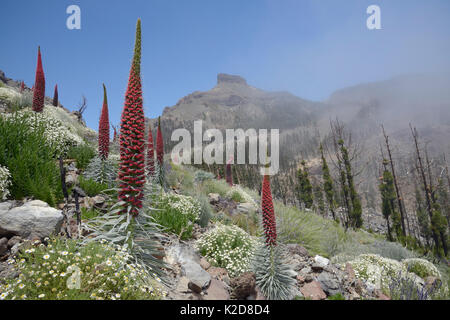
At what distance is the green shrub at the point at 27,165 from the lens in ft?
13.6

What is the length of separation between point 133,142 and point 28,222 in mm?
1994

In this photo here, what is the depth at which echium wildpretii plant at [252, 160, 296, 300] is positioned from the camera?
3494mm

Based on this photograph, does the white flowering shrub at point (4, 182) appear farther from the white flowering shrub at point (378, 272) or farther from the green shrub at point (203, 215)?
the white flowering shrub at point (378, 272)

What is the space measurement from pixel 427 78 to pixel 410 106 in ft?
189

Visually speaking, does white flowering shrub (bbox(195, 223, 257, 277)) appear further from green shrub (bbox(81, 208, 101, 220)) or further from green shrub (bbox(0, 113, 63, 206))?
green shrub (bbox(0, 113, 63, 206))

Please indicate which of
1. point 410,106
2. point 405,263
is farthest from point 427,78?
point 405,263

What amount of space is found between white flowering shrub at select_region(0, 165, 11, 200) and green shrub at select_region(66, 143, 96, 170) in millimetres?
2571

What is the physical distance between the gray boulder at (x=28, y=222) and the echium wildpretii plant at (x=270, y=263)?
3.22 m

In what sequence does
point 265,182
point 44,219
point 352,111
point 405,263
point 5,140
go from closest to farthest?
point 44,219 < point 265,182 < point 5,140 < point 405,263 < point 352,111

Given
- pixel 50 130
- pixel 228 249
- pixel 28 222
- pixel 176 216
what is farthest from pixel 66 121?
pixel 228 249

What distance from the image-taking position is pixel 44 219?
3.22m
